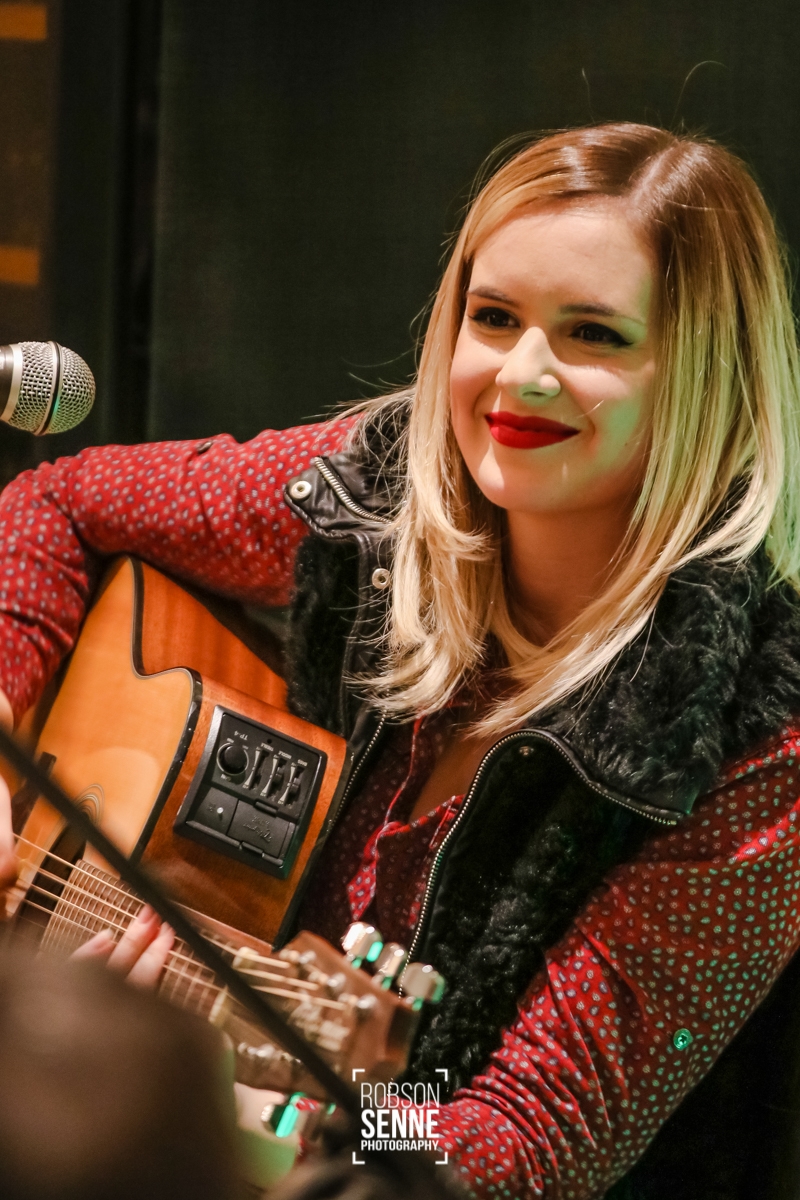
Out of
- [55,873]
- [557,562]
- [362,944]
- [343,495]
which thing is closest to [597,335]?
[557,562]

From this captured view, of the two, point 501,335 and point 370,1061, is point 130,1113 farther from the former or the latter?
point 501,335

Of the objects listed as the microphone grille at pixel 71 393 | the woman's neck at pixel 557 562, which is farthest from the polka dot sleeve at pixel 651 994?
the microphone grille at pixel 71 393

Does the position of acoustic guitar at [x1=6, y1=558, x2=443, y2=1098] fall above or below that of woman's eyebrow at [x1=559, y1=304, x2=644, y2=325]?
below

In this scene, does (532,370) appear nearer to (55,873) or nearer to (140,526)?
(140,526)

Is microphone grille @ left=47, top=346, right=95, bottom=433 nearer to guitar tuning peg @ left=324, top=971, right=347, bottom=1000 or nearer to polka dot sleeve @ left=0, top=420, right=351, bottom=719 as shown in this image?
polka dot sleeve @ left=0, top=420, right=351, bottom=719

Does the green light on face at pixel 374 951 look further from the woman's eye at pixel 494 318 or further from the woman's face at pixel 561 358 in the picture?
the woman's eye at pixel 494 318

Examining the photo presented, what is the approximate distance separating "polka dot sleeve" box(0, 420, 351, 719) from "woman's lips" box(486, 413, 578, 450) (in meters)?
0.25

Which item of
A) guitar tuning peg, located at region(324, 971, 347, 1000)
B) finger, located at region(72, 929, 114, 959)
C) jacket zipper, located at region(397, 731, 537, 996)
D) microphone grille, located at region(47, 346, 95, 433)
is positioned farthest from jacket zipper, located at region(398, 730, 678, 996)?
Answer: microphone grille, located at region(47, 346, 95, 433)

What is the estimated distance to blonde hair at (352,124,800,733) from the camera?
957 millimetres

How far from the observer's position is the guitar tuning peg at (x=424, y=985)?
996 millimetres

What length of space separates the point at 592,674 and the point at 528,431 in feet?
0.69

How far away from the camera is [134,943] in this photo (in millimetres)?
651

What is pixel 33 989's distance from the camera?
1.59ft

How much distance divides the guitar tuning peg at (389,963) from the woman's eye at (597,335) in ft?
1.78
